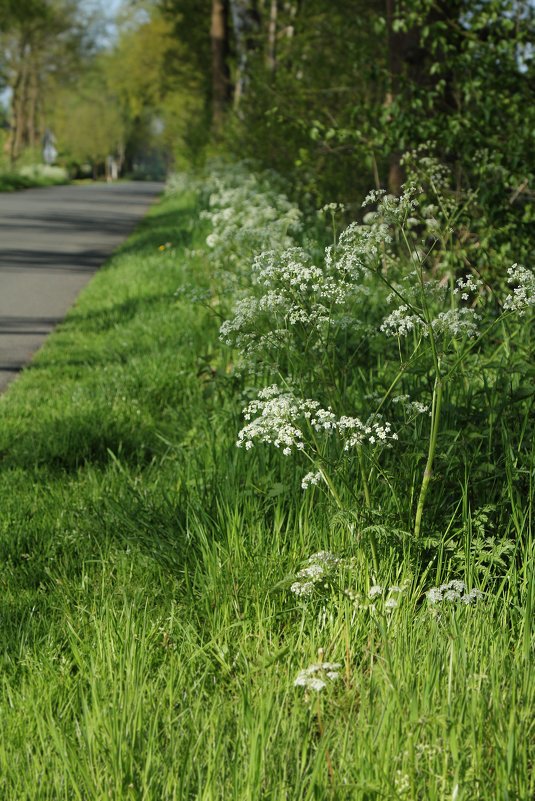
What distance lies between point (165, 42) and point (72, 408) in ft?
135

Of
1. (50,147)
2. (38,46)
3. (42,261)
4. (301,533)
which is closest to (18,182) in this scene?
(38,46)

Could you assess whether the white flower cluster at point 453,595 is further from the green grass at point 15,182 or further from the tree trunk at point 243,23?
the green grass at point 15,182

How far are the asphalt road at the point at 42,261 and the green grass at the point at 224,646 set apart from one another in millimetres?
2740

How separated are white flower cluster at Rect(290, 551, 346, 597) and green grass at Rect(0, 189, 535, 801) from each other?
0.06m

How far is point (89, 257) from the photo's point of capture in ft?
46.3

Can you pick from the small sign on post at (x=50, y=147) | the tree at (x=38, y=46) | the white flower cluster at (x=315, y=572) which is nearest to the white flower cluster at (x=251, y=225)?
the white flower cluster at (x=315, y=572)

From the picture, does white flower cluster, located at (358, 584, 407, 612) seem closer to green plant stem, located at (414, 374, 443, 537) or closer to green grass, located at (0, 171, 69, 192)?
green plant stem, located at (414, 374, 443, 537)

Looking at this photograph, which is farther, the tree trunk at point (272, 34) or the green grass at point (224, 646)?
the tree trunk at point (272, 34)

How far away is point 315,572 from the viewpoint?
109 inches

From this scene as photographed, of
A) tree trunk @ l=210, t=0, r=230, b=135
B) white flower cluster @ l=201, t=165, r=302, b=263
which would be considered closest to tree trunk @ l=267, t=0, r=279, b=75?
tree trunk @ l=210, t=0, r=230, b=135

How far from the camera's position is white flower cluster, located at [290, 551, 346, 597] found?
274 cm

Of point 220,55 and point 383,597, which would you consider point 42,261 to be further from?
point 220,55

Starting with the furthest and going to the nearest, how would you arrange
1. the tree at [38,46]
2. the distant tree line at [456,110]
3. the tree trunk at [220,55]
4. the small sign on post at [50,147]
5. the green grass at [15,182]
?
the small sign on post at [50,147] < the tree at [38,46] < the green grass at [15,182] < the tree trunk at [220,55] < the distant tree line at [456,110]

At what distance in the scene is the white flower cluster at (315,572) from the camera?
2.74 meters
